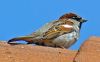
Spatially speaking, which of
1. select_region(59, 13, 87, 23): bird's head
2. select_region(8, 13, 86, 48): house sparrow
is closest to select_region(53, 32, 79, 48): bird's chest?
select_region(8, 13, 86, 48): house sparrow

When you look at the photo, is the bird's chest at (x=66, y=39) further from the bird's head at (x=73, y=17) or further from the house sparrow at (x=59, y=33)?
the bird's head at (x=73, y=17)

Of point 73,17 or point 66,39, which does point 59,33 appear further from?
point 73,17

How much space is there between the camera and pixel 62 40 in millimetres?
5578

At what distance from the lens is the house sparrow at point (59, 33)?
5.34 meters

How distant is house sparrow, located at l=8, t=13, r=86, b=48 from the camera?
5.34 m

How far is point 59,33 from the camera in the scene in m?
5.73

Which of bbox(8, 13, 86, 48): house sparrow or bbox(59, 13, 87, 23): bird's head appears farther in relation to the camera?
bbox(59, 13, 87, 23): bird's head

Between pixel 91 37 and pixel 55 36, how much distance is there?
133 centimetres

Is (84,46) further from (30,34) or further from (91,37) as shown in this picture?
(30,34)

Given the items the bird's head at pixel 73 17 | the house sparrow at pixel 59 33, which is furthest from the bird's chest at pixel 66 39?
the bird's head at pixel 73 17

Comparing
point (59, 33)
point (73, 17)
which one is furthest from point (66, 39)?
point (73, 17)

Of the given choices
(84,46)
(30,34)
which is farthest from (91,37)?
(30,34)

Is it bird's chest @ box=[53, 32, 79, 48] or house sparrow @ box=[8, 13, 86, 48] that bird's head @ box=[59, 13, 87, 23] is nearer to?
house sparrow @ box=[8, 13, 86, 48]

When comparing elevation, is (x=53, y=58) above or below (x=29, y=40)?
below
